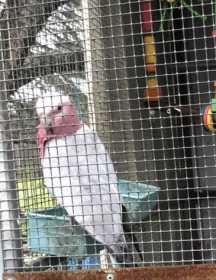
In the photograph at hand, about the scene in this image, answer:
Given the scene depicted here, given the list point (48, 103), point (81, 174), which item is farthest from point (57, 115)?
point (81, 174)

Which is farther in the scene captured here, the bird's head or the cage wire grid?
the bird's head

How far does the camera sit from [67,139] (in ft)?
3.12

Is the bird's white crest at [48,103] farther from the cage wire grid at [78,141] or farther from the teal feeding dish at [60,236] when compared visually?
the teal feeding dish at [60,236]

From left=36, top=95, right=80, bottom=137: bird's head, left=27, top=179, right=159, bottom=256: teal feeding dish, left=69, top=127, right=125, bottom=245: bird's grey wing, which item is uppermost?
left=36, top=95, right=80, bottom=137: bird's head

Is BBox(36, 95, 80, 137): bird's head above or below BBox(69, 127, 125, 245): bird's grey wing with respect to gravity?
above

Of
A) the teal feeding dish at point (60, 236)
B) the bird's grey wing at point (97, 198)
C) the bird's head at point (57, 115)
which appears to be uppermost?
the bird's head at point (57, 115)

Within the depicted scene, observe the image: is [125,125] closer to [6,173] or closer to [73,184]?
[73,184]

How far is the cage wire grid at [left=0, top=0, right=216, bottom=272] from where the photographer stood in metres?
0.81

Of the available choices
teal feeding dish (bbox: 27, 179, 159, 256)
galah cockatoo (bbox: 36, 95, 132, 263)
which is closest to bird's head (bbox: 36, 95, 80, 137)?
galah cockatoo (bbox: 36, 95, 132, 263)

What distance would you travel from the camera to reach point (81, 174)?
2.83ft

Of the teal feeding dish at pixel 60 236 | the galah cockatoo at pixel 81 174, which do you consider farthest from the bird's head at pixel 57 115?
the teal feeding dish at pixel 60 236

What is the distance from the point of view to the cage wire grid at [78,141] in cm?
81

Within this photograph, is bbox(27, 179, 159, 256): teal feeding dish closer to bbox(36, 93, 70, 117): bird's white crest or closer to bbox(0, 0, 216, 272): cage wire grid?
bbox(0, 0, 216, 272): cage wire grid

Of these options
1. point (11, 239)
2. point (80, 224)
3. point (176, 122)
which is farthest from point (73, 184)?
point (176, 122)
